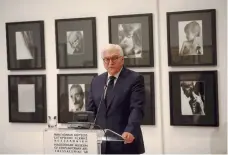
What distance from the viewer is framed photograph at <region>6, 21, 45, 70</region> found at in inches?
146

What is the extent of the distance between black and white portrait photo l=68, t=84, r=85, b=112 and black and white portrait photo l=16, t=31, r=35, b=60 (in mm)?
540

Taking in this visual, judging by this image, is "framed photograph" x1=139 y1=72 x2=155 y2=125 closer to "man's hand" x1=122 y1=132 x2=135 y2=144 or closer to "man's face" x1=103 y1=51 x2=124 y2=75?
"man's face" x1=103 y1=51 x2=124 y2=75

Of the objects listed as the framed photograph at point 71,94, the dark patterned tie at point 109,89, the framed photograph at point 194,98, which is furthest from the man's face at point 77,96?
the dark patterned tie at point 109,89

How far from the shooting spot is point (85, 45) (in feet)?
11.7

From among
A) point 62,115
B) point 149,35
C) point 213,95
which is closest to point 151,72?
point 149,35

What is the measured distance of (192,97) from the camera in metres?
3.34

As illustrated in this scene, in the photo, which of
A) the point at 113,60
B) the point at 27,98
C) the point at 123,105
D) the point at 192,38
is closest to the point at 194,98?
the point at 192,38

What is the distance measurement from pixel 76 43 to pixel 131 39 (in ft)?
1.80

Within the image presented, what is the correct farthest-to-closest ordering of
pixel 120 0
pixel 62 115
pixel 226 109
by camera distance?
pixel 62 115 < pixel 120 0 < pixel 226 109

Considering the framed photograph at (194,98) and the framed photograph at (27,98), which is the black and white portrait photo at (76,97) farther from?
the framed photograph at (194,98)

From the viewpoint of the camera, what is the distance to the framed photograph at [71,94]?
3604mm

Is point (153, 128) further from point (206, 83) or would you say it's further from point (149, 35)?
point (149, 35)

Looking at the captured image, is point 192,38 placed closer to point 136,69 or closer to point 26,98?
point 136,69

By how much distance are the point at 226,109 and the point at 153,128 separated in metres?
0.67
